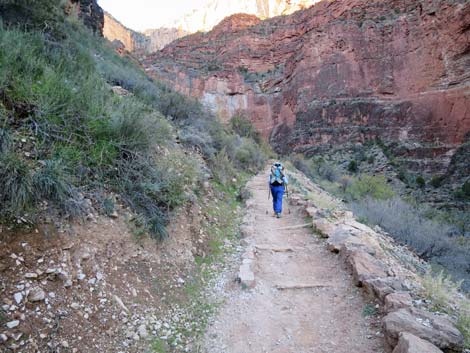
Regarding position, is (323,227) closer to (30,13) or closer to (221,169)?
(221,169)

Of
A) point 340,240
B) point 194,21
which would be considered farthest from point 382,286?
point 194,21

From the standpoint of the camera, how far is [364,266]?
3881 millimetres

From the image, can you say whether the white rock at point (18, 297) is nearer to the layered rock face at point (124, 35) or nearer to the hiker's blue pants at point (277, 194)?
the hiker's blue pants at point (277, 194)

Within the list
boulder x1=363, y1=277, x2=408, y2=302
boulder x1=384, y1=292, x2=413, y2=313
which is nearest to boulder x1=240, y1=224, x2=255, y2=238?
boulder x1=363, y1=277, x2=408, y2=302

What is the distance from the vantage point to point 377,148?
30.6 meters

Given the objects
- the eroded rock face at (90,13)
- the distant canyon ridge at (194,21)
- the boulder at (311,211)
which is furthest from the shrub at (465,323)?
the distant canyon ridge at (194,21)

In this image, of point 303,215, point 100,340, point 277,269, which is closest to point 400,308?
point 277,269

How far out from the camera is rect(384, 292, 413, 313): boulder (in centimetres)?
279

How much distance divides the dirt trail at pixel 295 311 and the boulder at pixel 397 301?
8.5 inches

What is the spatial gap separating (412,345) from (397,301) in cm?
75

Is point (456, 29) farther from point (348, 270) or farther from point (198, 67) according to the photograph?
point (198, 67)

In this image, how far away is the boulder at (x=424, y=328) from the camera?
2.28m

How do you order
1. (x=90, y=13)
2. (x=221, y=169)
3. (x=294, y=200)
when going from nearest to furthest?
1. (x=221, y=169)
2. (x=294, y=200)
3. (x=90, y=13)

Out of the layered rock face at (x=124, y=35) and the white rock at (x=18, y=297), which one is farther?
the layered rock face at (x=124, y=35)
